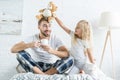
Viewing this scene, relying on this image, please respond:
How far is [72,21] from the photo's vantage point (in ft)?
8.74

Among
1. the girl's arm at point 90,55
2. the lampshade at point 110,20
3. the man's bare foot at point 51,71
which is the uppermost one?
the lampshade at point 110,20

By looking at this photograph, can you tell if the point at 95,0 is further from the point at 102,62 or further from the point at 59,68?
the point at 59,68

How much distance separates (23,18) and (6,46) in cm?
37

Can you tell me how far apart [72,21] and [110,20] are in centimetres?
44

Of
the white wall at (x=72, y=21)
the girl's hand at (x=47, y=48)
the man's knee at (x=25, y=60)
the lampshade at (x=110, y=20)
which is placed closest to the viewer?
the man's knee at (x=25, y=60)

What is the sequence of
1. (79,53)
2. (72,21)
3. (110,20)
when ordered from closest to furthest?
1. (79,53)
2. (110,20)
3. (72,21)

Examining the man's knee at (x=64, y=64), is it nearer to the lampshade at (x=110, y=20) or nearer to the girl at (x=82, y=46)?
the girl at (x=82, y=46)

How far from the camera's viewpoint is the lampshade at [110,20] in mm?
2473

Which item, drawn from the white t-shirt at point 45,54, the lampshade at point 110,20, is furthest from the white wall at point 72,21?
the white t-shirt at point 45,54

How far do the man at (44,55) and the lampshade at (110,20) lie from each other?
556 mm

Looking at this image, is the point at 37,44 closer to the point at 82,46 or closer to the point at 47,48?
the point at 47,48

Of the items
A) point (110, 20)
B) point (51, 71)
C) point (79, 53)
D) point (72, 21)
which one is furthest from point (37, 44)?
point (110, 20)

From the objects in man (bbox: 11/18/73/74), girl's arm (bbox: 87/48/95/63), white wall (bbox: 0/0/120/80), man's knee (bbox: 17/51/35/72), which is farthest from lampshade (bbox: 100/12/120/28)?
man's knee (bbox: 17/51/35/72)

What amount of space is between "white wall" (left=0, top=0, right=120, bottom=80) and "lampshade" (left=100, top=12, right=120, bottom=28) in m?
0.20
